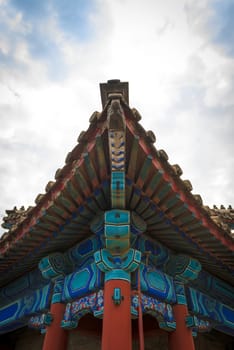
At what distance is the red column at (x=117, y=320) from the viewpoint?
9.28ft

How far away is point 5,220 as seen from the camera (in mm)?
5918

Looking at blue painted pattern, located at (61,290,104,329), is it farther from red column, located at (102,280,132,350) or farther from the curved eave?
the curved eave

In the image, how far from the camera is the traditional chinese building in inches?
125

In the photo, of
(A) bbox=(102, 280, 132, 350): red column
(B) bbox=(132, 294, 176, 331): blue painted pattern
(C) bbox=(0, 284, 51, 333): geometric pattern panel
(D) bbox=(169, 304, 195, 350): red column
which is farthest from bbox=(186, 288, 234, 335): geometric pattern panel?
(C) bbox=(0, 284, 51, 333): geometric pattern panel

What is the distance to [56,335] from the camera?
3682 mm

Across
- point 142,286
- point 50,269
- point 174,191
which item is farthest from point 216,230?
point 50,269

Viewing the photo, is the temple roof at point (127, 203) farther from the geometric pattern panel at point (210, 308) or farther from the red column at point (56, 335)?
the red column at point (56, 335)

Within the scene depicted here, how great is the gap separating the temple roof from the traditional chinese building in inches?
0.5

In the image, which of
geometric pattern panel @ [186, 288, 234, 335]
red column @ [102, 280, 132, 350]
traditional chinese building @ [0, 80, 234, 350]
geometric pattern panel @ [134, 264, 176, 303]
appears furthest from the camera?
geometric pattern panel @ [186, 288, 234, 335]

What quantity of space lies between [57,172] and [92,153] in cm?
67

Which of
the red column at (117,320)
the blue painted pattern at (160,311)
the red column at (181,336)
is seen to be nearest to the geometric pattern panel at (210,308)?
the red column at (181,336)


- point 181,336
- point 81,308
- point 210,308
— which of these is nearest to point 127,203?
point 81,308

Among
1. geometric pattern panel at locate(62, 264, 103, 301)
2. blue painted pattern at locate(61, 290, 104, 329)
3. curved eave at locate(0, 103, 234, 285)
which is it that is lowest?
blue painted pattern at locate(61, 290, 104, 329)

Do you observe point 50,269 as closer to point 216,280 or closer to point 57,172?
point 57,172
